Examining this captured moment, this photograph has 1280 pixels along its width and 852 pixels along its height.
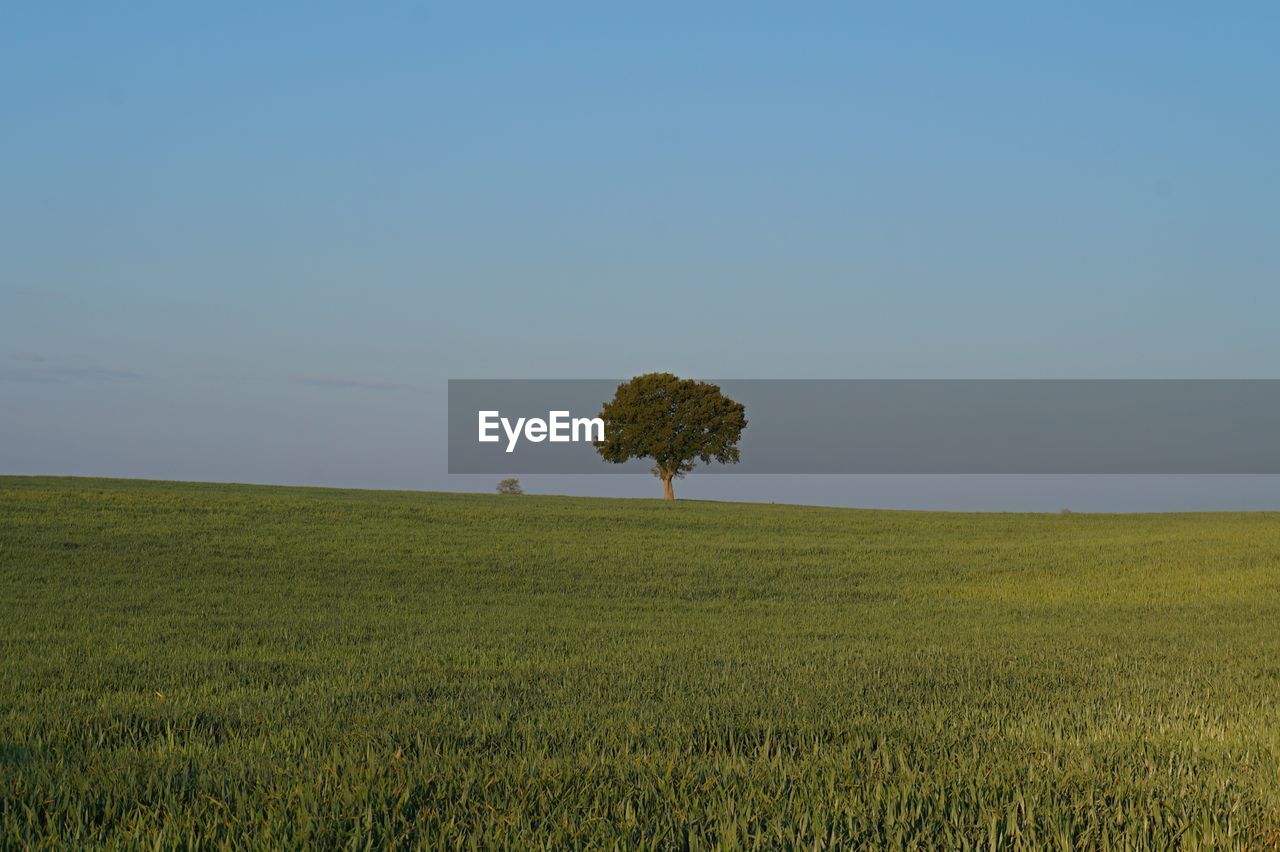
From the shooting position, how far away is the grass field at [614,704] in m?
4.92

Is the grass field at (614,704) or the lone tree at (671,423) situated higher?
the lone tree at (671,423)

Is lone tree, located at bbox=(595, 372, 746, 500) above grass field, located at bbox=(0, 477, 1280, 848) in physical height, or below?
above

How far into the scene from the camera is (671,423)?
72.4 metres

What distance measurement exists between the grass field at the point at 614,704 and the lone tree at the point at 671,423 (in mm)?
44180

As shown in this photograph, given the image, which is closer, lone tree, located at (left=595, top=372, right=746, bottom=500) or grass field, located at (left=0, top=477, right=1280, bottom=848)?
grass field, located at (left=0, top=477, right=1280, bottom=848)

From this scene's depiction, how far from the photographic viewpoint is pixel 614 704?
8.72m

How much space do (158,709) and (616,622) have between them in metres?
9.82

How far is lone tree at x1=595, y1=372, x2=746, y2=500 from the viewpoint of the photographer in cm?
7244

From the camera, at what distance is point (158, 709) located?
864cm

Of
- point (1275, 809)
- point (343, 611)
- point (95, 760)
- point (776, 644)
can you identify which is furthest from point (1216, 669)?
point (343, 611)

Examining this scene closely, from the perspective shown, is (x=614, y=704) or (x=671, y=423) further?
(x=671, y=423)

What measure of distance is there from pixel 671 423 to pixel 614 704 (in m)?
63.7

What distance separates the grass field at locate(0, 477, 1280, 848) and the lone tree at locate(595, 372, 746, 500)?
44180mm

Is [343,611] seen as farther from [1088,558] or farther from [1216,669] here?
[1088,558]
